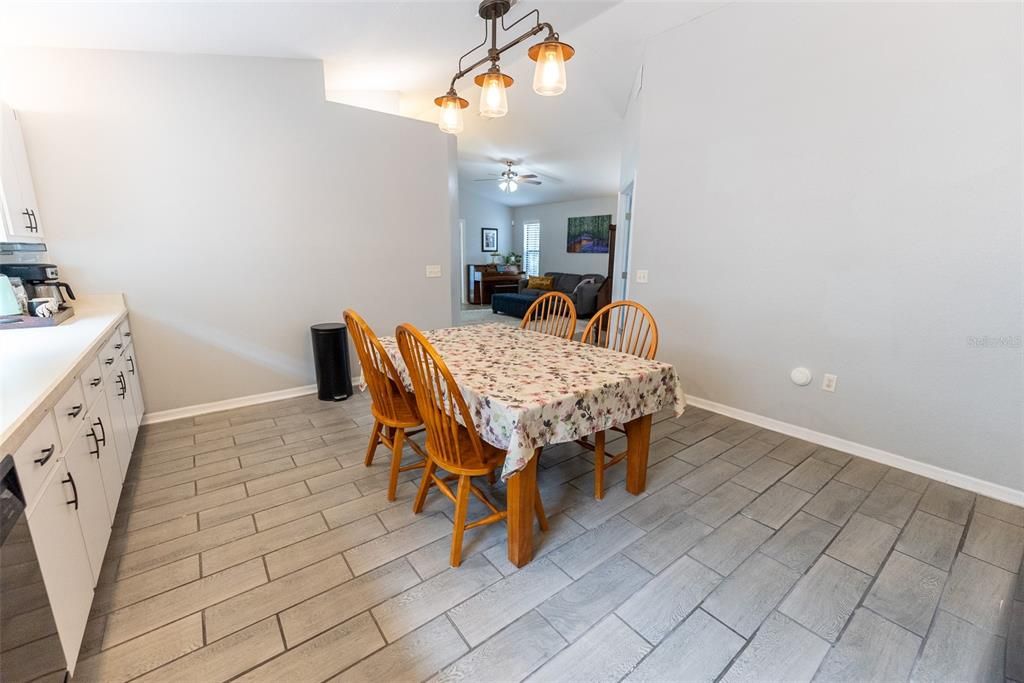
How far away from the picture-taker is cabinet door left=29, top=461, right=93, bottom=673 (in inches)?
41.0

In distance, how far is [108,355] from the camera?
2035mm

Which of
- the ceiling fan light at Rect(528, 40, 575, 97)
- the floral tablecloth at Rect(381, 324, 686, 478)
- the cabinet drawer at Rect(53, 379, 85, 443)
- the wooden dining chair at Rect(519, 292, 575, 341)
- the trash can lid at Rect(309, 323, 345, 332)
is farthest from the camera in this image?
the trash can lid at Rect(309, 323, 345, 332)

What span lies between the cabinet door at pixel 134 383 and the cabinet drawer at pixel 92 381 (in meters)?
0.78

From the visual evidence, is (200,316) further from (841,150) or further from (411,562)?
(841,150)

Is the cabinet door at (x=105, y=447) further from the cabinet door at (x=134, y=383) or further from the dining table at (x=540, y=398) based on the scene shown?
the dining table at (x=540, y=398)

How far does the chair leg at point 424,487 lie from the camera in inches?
72.7

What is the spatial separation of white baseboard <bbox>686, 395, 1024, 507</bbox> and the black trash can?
2.83 meters

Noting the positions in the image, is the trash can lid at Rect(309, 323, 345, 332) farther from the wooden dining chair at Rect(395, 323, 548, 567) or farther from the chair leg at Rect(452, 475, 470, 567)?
the chair leg at Rect(452, 475, 470, 567)

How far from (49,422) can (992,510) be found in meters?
3.79

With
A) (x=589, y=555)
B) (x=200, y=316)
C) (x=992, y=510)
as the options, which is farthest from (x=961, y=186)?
(x=200, y=316)

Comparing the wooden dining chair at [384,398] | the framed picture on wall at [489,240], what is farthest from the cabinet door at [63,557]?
the framed picture on wall at [489,240]

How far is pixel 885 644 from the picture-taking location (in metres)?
1.36

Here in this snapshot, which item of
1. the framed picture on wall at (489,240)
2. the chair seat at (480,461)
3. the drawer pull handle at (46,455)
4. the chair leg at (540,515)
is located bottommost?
the chair leg at (540,515)

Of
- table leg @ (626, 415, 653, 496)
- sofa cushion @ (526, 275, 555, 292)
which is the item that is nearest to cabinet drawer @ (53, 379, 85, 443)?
table leg @ (626, 415, 653, 496)
